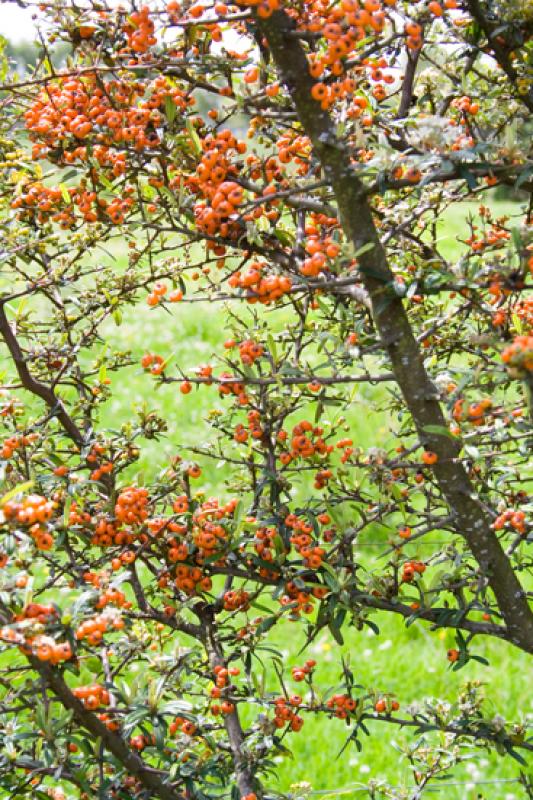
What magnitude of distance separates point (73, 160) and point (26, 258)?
1.41 feet

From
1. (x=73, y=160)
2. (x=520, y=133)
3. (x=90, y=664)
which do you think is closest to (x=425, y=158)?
(x=520, y=133)

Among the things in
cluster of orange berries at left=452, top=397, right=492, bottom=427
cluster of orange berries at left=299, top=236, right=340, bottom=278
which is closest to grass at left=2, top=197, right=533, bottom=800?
cluster of orange berries at left=299, top=236, right=340, bottom=278

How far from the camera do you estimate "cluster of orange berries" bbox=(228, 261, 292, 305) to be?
179 centimetres

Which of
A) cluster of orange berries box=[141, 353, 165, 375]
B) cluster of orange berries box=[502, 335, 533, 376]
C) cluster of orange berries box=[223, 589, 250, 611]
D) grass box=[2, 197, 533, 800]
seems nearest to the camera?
cluster of orange berries box=[502, 335, 533, 376]

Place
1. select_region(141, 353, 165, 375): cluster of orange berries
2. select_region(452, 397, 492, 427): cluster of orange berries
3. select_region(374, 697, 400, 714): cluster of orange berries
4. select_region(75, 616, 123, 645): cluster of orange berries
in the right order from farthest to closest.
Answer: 1. select_region(374, 697, 400, 714): cluster of orange berries
2. select_region(141, 353, 165, 375): cluster of orange berries
3. select_region(452, 397, 492, 427): cluster of orange berries
4. select_region(75, 616, 123, 645): cluster of orange berries

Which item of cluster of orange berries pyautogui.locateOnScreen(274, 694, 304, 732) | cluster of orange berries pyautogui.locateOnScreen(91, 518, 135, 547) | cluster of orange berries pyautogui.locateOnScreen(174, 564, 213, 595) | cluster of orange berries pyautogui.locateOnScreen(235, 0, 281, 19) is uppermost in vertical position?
cluster of orange berries pyautogui.locateOnScreen(235, 0, 281, 19)

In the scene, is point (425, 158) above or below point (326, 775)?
above

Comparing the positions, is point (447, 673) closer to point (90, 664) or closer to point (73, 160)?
point (90, 664)

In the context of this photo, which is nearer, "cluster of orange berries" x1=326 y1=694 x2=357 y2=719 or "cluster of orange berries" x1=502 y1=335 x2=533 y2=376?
"cluster of orange berries" x1=502 y1=335 x2=533 y2=376

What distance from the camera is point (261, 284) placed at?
182 cm

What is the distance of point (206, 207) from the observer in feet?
6.44

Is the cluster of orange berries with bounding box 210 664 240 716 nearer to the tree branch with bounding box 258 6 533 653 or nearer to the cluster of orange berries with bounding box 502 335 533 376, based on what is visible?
the tree branch with bounding box 258 6 533 653

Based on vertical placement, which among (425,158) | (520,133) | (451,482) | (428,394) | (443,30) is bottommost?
(451,482)

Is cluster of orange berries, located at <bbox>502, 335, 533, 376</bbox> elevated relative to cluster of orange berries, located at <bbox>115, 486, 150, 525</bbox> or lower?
lower
